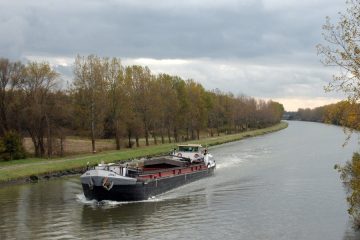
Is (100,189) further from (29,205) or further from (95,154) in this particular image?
(95,154)

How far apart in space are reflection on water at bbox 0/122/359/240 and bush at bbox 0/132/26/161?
13.4 metres

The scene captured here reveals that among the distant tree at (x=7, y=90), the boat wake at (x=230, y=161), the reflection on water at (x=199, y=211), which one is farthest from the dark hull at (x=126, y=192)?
the distant tree at (x=7, y=90)

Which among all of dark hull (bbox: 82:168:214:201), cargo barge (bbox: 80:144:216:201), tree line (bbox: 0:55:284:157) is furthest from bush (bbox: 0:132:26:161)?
dark hull (bbox: 82:168:214:201)

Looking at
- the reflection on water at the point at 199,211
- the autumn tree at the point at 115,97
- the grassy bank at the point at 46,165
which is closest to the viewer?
the reflection on water at the point at 199,211

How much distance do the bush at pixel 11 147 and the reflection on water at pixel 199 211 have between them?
13.4 meters

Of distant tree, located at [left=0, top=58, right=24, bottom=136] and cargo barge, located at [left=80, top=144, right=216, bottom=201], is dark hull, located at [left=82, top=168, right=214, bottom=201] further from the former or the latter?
distant tree, located at [left=0, top=58, right=24, bottom=136]

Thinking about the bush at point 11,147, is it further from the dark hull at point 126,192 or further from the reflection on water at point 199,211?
the dark hull at point 126,192

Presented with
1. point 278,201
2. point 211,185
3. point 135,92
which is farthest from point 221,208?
point 135,92

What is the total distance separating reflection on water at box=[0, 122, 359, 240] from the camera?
26.4m

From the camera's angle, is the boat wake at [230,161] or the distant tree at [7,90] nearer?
the boat wake at [230,161]

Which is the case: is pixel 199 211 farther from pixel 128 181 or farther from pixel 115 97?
pixel 115 97

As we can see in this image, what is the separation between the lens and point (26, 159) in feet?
198

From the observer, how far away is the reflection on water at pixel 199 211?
26.4 meters

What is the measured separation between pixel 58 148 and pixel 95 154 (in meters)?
5.02
